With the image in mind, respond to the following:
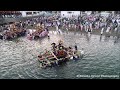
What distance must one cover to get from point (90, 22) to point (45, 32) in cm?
131

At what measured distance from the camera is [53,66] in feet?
20.2

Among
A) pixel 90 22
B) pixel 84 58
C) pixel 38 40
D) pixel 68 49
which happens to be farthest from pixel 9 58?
pixel 90 22

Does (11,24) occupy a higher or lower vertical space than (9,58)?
higher

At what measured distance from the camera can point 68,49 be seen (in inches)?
248

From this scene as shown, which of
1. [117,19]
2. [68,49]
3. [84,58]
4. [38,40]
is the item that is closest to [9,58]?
[38,40]

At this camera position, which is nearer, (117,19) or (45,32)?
(117,19)

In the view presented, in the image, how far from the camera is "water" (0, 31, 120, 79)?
5.96m

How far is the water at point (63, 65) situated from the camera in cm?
596

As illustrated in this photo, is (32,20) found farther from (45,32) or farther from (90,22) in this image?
(90,22)

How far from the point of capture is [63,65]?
6137mm
